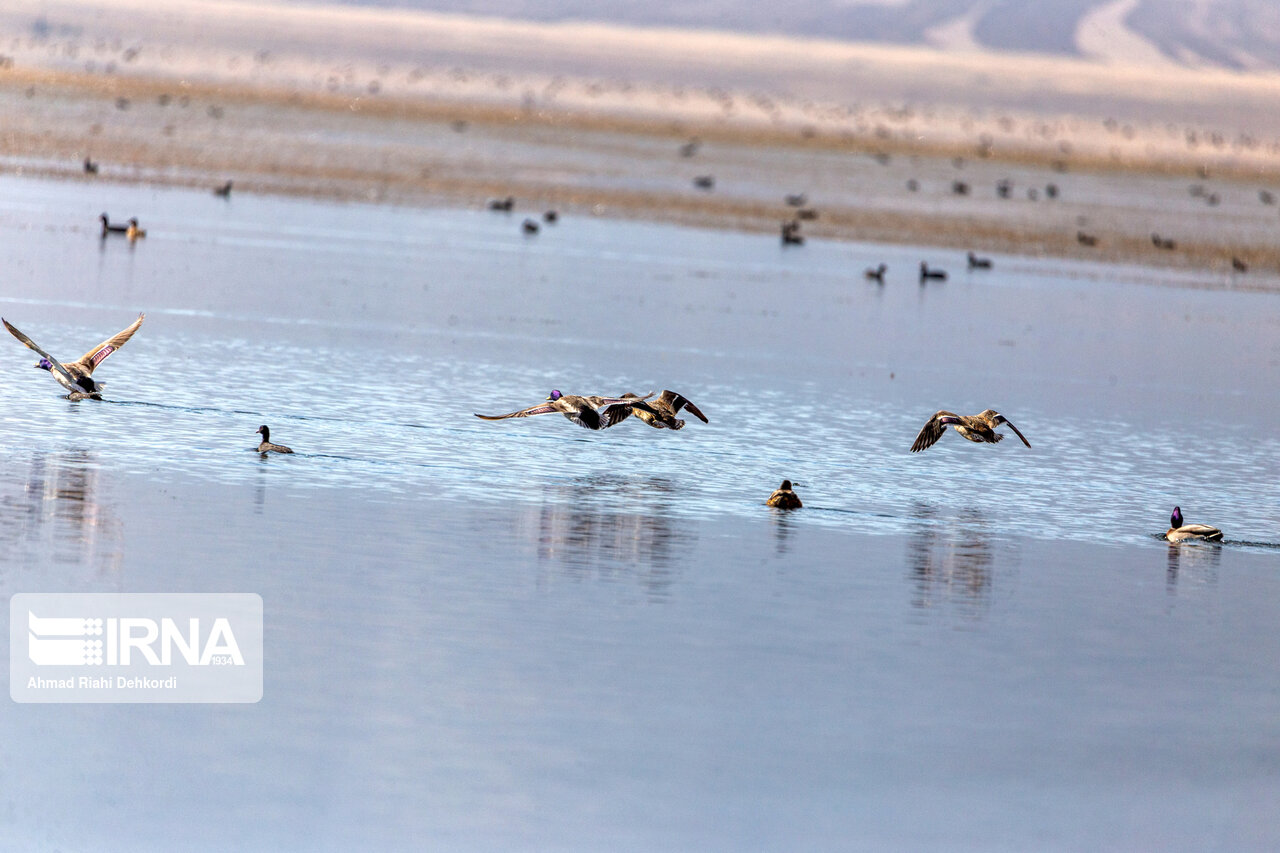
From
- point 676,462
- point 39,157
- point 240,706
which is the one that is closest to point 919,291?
point 676,462

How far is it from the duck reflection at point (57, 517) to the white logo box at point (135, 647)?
33.1 inches

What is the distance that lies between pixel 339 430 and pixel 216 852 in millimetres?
10627

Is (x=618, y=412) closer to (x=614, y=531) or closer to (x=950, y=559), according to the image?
(x=614, y=531)

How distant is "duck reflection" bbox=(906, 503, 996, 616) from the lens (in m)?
Answer: 13.9

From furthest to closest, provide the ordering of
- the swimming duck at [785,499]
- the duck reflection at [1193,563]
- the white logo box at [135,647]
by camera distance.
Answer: the swimming duck at [785,499]
the duck reflection at [1193,563]
the white logo box at [135,647]

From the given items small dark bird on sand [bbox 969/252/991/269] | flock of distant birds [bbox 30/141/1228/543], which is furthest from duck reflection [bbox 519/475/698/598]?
small dark bird on sand [bbox 969/252/991/269]

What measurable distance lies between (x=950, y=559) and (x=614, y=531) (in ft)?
8.84

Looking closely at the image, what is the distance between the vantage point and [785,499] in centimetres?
1650

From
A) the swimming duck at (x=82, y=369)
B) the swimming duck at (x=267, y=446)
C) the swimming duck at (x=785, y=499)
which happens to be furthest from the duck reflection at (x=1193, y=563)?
the swimming duck at (x=82, y=369)

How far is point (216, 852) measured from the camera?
8453mm

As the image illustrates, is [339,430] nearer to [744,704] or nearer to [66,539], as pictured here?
[66,539]

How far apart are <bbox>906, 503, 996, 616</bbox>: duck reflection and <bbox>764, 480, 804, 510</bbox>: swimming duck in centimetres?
105

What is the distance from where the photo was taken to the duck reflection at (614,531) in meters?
13.9

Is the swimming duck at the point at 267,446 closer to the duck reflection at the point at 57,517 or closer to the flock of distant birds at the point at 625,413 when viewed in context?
the flock of distant birds at the point at 625,413
